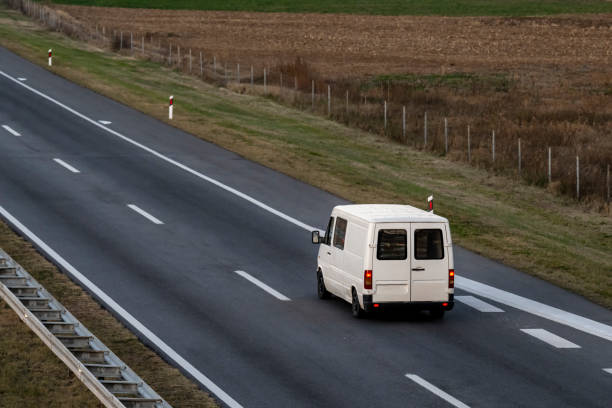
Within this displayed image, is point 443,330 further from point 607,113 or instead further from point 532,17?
point 532,17

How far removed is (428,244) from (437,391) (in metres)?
4.34

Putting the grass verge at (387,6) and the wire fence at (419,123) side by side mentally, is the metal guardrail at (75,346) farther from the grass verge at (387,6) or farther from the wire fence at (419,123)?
the grass verge at (387,6)

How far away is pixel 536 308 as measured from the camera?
2075cm

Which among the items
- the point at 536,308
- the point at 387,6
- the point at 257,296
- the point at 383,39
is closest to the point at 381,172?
the point at 257,296

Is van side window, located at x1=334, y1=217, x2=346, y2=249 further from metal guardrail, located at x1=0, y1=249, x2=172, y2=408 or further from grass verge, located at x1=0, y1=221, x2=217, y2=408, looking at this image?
metal guardrail, located at x1=0, y1=249, x2=172, y2=408

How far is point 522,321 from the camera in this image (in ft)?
65.0

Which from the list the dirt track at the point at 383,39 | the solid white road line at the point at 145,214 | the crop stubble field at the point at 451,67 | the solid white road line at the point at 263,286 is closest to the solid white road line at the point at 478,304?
the solid white road line at the point at 263,286

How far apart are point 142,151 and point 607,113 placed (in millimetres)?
20169

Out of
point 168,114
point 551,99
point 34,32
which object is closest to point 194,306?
point 168,114

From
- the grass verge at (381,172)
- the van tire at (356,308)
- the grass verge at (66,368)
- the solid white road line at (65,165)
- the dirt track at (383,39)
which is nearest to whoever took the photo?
the grass verge at (66,368)

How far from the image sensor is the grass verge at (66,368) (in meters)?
14.8

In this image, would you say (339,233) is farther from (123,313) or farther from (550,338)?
(550,338)

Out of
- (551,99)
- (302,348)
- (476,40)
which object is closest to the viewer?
(302,348)

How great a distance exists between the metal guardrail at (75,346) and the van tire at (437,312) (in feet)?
20.8
